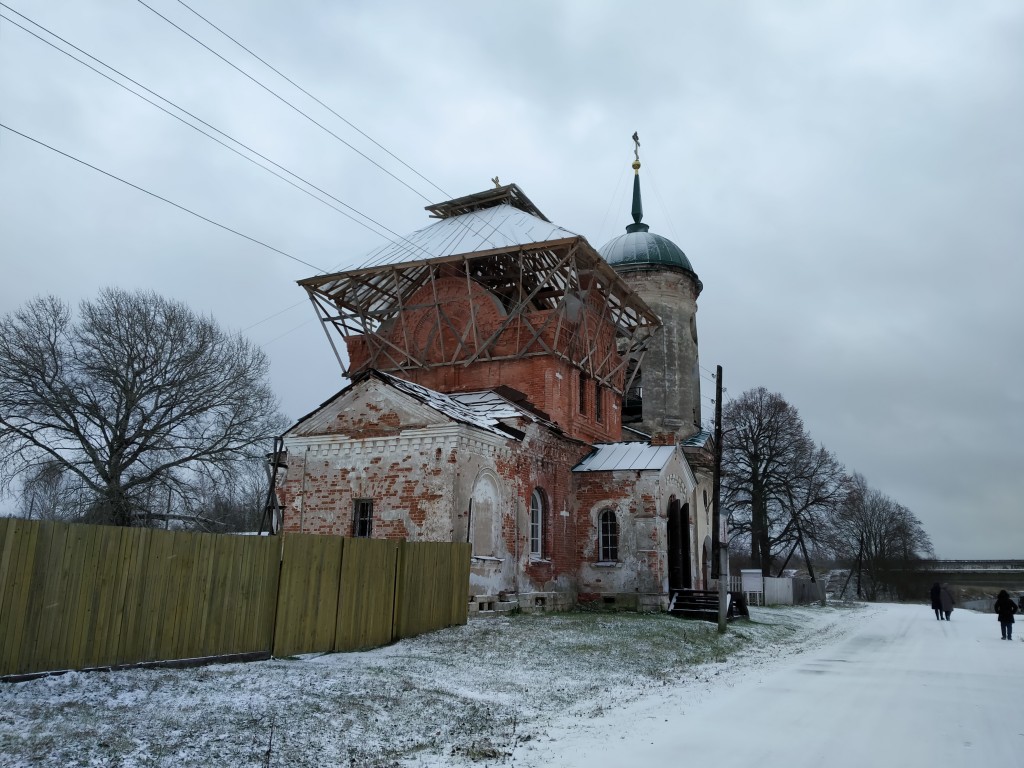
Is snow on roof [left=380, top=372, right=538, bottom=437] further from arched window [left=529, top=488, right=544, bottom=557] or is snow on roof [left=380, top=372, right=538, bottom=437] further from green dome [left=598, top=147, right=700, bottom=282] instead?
green dome [left=598, top=147, right=700, bottom=282]

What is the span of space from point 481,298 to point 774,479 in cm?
2301

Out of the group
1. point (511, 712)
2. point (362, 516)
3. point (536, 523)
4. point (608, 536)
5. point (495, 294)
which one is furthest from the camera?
point (495, 294)

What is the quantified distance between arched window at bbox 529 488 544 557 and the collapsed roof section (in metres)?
5.16

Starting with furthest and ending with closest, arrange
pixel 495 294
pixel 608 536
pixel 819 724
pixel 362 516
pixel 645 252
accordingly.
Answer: pixel 645 252, pixel 495 294, pixel 608 536, pixel 362 516, pixel 819 724

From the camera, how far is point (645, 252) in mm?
41719

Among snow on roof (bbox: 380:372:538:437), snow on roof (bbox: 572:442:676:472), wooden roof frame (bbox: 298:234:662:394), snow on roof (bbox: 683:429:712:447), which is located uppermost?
wooden roof frame (bbox: 298:234:662:394)

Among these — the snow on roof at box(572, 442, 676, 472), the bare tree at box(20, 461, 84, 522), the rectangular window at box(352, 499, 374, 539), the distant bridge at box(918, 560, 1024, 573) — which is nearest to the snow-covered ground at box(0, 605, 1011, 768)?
the rectangular window at box(352, 499, 374, 539)

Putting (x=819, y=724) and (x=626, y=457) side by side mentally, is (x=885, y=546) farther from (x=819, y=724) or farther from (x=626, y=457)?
(x=819, y=724)

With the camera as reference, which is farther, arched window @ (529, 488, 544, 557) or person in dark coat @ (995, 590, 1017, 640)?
arched window @ (529, 488, 544, 557)

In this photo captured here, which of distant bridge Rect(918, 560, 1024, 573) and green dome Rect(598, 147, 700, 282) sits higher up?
green dome Rect(598, 147, 700, 282)

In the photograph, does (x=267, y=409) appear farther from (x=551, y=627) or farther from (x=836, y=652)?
(x=836, y=652)

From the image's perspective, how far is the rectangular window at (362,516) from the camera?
19.5 metres

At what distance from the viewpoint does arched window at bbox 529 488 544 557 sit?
72.7 feet

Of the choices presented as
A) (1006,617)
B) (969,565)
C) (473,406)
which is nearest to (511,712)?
(473,406)
